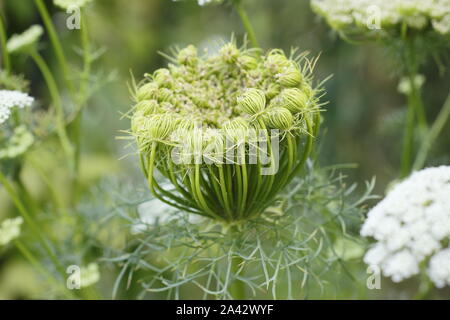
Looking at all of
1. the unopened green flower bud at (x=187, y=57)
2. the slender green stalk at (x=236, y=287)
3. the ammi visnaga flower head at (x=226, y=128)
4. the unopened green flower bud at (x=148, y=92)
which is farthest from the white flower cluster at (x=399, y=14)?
the slender green stalk at (x=236, y=287)

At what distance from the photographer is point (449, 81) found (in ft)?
6.07

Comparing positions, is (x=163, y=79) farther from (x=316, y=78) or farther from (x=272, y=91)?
(x=316, y=78)

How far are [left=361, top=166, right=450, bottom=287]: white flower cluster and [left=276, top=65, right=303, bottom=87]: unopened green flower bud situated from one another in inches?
10.3

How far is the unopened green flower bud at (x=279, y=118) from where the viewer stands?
773mm

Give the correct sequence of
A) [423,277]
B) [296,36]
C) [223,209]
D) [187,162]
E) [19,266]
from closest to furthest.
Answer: [187,162], [223,209], [423,277], [19,266], [296,36]

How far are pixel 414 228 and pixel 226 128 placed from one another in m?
0.34

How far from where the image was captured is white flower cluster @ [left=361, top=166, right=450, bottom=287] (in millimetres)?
801

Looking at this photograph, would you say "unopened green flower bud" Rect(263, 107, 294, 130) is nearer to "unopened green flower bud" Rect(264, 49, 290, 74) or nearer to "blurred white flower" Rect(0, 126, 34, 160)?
"unopened green flower bud" Rect(264, 49, 290, 74)

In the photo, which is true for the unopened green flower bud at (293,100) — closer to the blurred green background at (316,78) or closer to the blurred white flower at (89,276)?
the blurred white flower at (89,276)

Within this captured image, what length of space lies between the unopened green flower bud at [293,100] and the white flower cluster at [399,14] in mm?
300

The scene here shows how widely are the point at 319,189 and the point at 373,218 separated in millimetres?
234

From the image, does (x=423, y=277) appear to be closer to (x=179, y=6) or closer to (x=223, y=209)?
(x=223, y=209)
